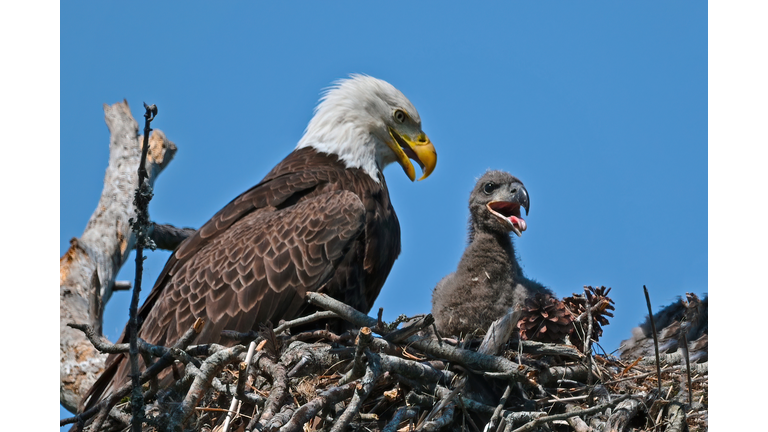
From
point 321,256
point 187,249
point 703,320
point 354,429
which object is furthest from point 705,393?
point 187,249

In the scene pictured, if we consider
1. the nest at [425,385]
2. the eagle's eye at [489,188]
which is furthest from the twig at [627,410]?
the eagle's eye at [489,188]

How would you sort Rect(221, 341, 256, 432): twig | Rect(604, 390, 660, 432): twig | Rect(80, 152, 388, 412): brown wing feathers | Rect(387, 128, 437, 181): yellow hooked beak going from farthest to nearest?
Rect(387, 128, 437, 181): yellow hooked beak
Rect(80, 152, 388, 412): brown wing feathers
Rect(604, 390, 660, 432): twig
Rect(221, 341, 256, 432): twig

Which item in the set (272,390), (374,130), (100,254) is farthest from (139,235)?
(100,254)

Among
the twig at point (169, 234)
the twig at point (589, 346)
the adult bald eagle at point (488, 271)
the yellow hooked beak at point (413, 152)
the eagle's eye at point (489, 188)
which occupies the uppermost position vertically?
the yellow hooked beak at point (413, 152)

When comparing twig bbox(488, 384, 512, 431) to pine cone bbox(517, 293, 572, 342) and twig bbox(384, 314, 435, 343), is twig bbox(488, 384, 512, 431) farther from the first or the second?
pine cone bbox(517, 293, 572, 342)

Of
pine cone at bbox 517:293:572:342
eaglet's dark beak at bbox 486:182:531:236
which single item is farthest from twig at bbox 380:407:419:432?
eaglet's dark beak at bbox 486:182:531:236

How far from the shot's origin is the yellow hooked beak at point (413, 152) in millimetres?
5945

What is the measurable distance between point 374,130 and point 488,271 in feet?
4.84

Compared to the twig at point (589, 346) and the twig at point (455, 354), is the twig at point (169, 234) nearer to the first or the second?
the twig at point (455, 354)

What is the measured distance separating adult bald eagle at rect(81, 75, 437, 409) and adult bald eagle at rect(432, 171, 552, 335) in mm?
439

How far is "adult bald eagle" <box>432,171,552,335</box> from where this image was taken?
5.12m

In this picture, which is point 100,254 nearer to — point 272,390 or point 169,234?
point 169,234

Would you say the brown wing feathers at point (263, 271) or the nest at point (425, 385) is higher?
the brown wing feathers at point (263, 271)

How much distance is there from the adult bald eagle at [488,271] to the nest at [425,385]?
2.07 feet
